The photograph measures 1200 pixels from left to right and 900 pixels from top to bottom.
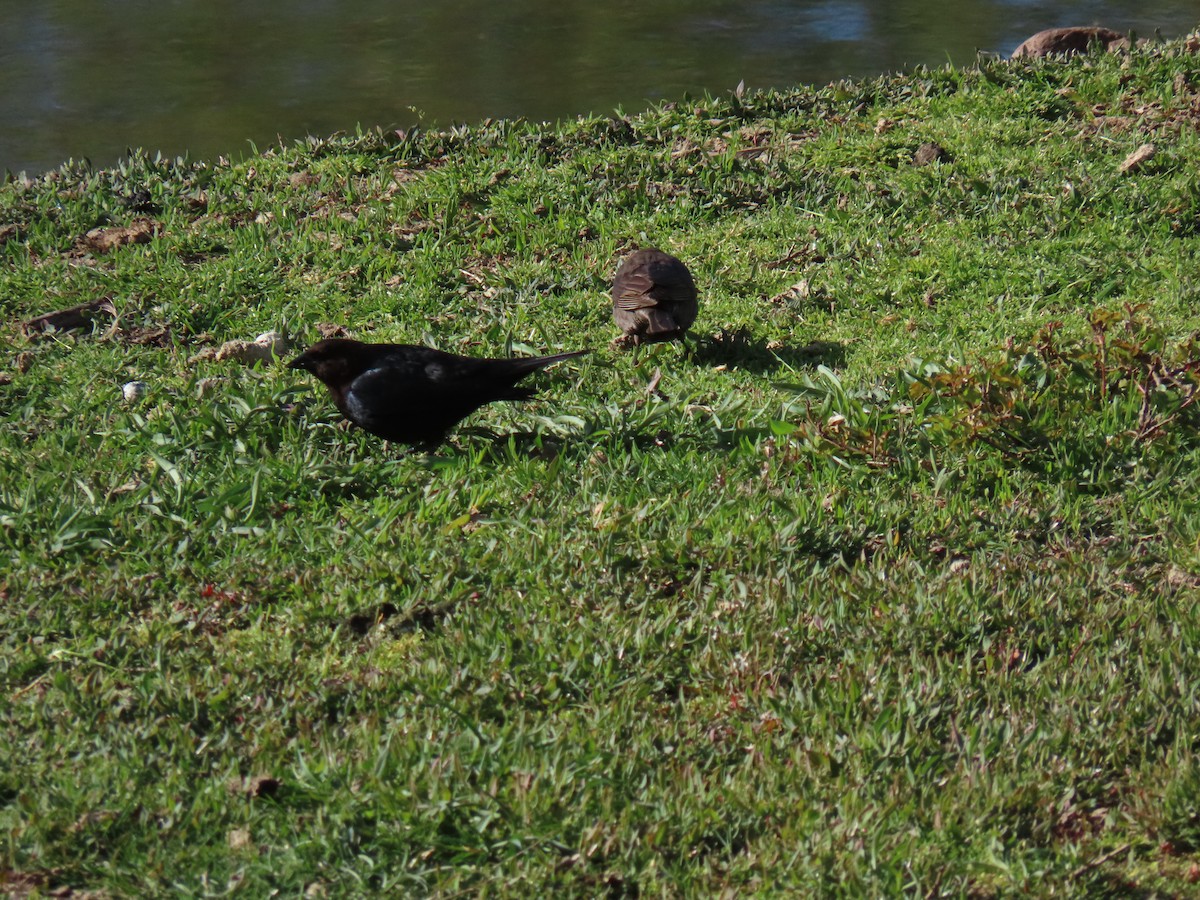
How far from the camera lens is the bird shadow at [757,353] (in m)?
5.70

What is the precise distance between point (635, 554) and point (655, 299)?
5.85 feet

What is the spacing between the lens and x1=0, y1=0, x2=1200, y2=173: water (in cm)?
1014

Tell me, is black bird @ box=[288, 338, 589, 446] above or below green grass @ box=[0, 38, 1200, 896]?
above

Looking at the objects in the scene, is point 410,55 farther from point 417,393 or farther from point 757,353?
point 417,393

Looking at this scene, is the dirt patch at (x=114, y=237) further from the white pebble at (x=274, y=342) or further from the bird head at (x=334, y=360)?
the bird head at (x=334, y=360)

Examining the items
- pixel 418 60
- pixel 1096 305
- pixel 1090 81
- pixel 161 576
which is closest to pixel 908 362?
pixel 1096 305

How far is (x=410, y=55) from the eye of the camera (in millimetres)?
11953

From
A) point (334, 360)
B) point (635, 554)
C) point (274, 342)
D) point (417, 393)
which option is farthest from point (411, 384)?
point (274, 342)

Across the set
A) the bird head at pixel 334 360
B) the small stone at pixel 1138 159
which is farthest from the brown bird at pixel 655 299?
the small stone at pixel 1138 159

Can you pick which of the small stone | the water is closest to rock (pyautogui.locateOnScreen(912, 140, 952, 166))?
the small stone

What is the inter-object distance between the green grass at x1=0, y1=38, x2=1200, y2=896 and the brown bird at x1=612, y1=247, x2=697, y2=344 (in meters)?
0.17

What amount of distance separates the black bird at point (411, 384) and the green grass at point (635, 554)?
0.51 feet

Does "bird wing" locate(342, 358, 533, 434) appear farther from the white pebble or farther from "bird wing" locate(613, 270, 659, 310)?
the white pebble

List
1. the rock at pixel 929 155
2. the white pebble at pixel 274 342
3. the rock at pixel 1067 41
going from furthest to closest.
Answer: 1. the rock at pixel 1067 41
2. the rock at pixel 929 155
3. the white pebble at pixel 274 342
